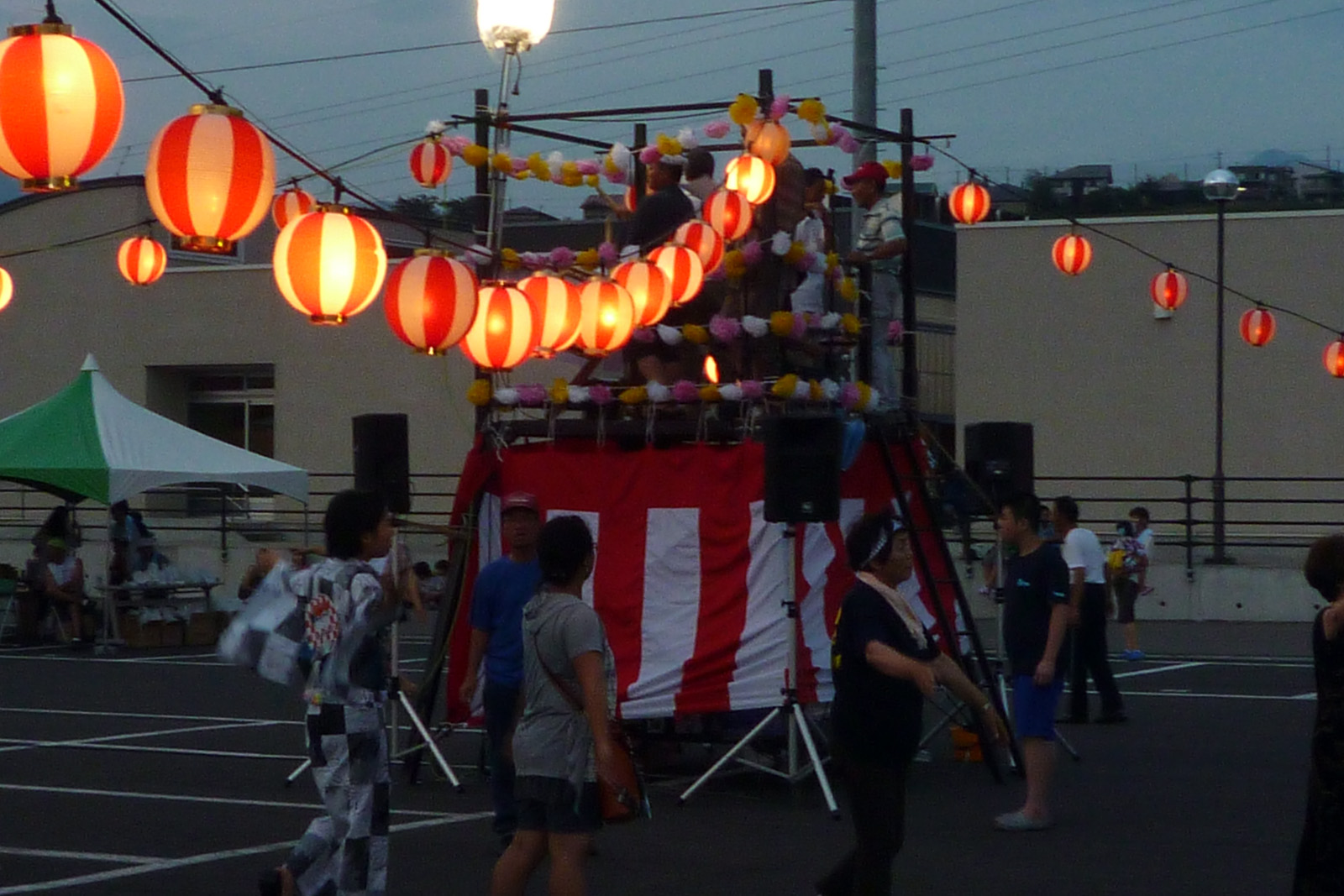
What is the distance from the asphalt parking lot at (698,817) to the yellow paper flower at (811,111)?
4.37 m

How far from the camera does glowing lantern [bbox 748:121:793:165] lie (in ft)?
39.5

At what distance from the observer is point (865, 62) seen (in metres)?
19.7

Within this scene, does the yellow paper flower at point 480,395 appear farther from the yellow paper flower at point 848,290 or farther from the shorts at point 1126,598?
the shorts at point 1126,598

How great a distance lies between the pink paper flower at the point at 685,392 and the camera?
11.7m

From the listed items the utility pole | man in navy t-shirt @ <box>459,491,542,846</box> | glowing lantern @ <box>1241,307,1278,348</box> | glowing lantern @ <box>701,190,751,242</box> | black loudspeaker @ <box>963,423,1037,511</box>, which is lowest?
man in navy t-shirt @ <box>459,491,542,846</box>

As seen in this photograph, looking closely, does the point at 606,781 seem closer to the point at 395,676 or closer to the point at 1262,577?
the point at 395,676

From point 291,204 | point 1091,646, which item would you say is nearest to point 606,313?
point 291,204

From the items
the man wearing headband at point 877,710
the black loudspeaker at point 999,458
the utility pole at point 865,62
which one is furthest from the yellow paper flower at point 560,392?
the utility pole at point 865,62

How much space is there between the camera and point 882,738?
682cm

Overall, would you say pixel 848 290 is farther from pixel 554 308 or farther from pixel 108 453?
pixel 108 453

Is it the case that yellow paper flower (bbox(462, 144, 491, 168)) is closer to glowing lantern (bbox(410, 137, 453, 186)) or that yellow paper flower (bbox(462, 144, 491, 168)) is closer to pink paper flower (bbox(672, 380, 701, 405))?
pink paper flower (bbox(672, 380, 701, 405))

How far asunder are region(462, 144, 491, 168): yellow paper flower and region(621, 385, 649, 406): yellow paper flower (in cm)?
191

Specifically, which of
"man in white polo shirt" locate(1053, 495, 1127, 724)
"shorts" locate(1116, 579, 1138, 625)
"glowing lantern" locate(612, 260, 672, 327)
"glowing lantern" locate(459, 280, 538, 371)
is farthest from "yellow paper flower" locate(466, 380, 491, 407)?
"shorts" locate(1116, 579, 1138, 625)

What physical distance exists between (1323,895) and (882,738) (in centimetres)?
161
